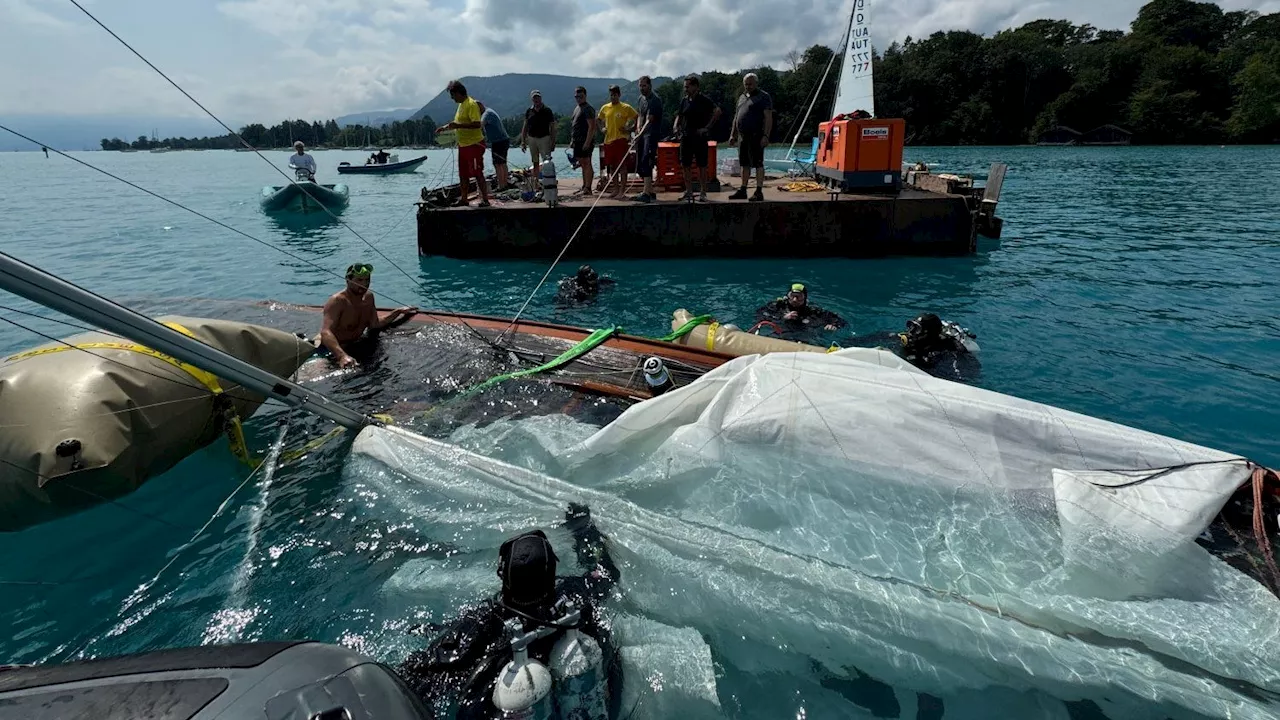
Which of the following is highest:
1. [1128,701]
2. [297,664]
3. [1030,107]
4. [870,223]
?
[1030,107]

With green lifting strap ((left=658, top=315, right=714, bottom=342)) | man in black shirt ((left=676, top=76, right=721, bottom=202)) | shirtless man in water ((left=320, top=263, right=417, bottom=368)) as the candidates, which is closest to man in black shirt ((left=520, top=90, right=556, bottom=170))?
man in black shirt ((left=676, top=76, right=721, bottom=202))

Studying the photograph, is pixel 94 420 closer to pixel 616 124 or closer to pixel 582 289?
pixel 582 289

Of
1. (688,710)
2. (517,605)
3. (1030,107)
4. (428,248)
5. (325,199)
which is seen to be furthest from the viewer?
(1030,107)

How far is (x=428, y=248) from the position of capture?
50.4 ft

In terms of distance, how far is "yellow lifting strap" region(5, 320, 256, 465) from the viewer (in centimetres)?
467

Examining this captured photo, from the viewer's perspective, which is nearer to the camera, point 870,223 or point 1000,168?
point 870,223

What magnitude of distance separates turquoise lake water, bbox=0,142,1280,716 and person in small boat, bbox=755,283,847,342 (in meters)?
1.12

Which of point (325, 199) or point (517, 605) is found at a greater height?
point (325, 199)

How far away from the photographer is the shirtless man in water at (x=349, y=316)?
712 centimetres

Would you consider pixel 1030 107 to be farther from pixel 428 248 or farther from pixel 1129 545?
pixel 1129 545

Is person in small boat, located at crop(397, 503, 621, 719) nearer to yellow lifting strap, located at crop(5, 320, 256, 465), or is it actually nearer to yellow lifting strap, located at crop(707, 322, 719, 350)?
yellow lifting strap, located at crop(5, 320, 256, 465)

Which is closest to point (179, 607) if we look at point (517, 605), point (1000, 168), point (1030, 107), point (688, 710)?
point (517, 605)

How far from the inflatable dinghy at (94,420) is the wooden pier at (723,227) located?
10131mm

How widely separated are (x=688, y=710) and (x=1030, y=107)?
8700 centimetres
